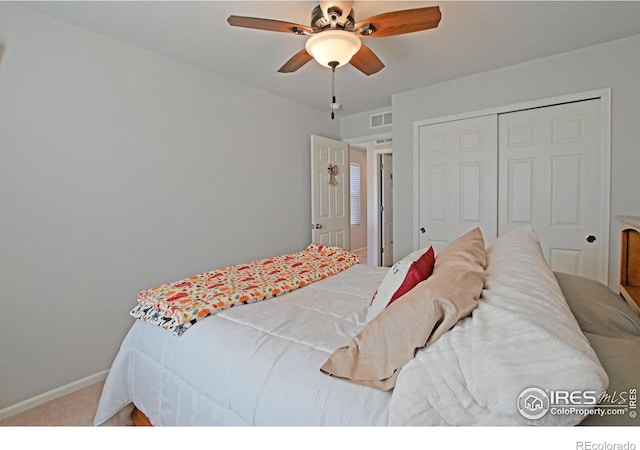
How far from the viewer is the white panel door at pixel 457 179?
3037 mm

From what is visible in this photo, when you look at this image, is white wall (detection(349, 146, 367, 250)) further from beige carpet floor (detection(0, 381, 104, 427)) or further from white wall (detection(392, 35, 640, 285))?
beige carpet floor (detection(0, 381, 104, 427))

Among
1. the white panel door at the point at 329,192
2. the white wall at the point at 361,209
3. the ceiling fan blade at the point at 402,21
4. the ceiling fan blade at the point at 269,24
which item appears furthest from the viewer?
the white wall at the point at 361,209

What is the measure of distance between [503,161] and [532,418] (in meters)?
2.88

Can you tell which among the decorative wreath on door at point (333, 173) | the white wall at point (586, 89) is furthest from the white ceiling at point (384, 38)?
the decorative wreath on door at point (333, 173)

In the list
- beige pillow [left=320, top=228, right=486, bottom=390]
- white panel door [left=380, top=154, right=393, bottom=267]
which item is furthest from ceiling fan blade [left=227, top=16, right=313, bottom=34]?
white panel door [left=380, top=154, right=393, bottom=267]

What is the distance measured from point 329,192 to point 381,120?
3.72 feet

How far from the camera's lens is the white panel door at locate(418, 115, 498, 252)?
3037mm

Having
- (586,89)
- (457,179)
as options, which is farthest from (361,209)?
(586,89)

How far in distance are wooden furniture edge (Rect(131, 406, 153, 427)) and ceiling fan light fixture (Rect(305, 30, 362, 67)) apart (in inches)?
84.5

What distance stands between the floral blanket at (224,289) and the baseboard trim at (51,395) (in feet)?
3.30

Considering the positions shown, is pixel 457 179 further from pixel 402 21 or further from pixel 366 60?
pixel 402 21

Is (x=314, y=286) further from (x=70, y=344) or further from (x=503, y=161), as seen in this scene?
(x=503, y=161)

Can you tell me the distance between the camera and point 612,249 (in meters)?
2.50

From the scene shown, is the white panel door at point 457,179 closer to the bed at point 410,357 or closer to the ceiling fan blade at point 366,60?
the ceiling fan blade at point 366,60
